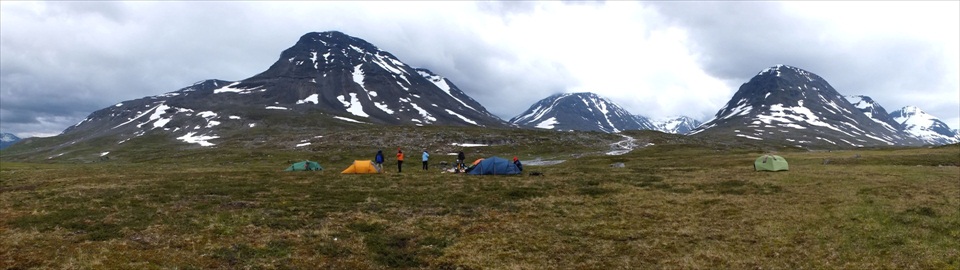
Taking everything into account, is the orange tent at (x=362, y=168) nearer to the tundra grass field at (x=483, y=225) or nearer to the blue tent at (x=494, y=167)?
the tundra grass field at (x=483, y=225)

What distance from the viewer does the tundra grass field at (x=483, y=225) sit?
18.5 metres

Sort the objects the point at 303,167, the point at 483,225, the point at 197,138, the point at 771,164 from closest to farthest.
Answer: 1. the point at 483,225
2. the point at 771,164
3. the point at 303,167
4. the point at 197,138

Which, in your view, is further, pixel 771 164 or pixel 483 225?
pixel 771 164

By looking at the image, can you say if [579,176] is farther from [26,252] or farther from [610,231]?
[26,252]

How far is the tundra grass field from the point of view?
1850 cm

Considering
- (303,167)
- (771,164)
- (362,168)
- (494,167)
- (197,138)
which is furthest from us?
(197,138)

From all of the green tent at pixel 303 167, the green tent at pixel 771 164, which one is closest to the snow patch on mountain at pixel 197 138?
the green tent at pixel 303 167

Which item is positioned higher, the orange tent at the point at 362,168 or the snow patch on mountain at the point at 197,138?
the snow patch on mountain at the point at 197,138

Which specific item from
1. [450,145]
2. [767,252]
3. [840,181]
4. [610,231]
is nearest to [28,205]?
[610,231]

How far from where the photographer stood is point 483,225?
2483 centimetres

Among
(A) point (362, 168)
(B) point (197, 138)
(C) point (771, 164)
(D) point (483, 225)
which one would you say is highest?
(B) point (197, 138)

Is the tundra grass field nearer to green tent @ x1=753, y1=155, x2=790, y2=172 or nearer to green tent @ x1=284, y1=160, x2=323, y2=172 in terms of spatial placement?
green tent @ x1=753, y1=155, x2=790, y2=172

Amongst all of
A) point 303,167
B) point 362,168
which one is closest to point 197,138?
point 303,167

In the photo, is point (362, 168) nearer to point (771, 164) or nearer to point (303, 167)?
point (303, 167)
